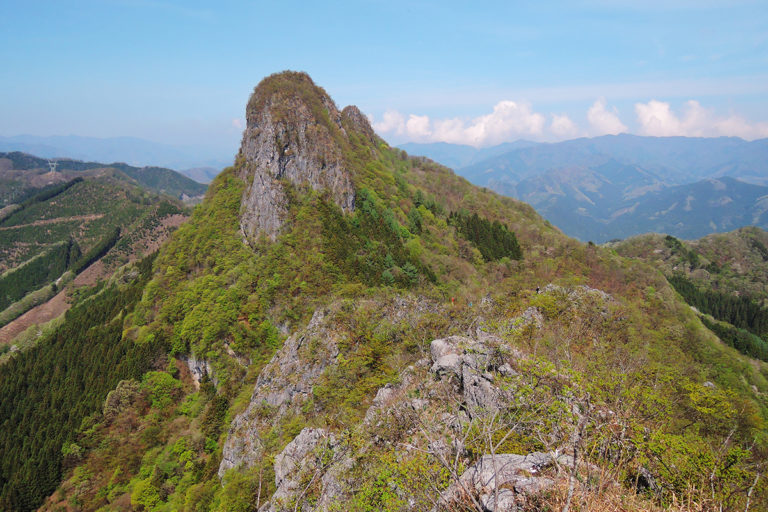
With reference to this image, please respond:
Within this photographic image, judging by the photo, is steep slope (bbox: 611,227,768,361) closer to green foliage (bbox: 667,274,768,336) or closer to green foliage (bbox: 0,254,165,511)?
green foliage (bbox: 667,274,768,336)

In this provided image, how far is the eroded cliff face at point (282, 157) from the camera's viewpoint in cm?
5841

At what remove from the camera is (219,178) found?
7262cm

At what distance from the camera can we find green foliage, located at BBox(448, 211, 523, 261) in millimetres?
71562

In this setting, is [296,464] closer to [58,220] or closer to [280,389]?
[280,389]

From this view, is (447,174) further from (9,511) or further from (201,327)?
(9,511)

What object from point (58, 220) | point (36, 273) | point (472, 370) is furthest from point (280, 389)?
point (58, 220)

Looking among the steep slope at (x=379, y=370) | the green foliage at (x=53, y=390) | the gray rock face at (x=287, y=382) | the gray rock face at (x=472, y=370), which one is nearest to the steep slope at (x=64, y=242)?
the green foliage at (x=53, y=390)

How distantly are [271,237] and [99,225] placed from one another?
168m

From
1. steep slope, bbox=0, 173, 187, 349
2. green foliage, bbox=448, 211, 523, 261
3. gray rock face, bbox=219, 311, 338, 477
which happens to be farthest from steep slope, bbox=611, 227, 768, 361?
steep slope, bbox=0, 173, 187, 349

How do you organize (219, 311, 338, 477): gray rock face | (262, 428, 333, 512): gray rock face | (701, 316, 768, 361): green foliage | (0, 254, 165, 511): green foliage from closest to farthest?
1. (262, 428, 333, 512): gray rock face
2. (219, 311, 338, 477): gray rock face
3. (0, 254, 165, 511): green foliage
4. (701, 316, 768, 361): green foliage

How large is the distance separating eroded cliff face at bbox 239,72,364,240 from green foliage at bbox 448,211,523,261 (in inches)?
1124

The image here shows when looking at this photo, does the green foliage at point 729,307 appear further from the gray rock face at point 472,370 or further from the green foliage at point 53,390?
the green foliage at point 53,390

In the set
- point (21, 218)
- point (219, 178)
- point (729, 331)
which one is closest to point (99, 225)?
point (21, 218)

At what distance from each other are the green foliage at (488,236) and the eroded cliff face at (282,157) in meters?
28.6
